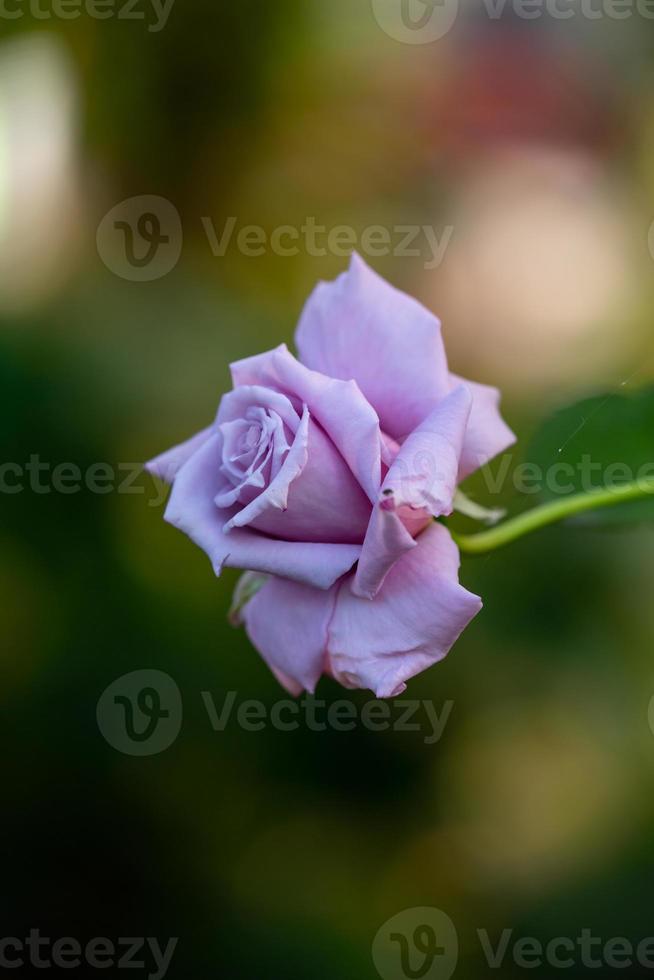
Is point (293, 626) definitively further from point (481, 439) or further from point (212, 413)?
point (212, 413)

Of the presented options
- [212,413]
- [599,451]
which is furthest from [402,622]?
[212,413]

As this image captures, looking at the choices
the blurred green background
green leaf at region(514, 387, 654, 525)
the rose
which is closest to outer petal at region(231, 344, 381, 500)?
the rose

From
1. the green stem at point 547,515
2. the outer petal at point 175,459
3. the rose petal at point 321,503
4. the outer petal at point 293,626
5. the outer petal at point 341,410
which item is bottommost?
the outer petal at point 293,626

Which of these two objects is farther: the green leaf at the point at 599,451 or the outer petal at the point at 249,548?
the green leaf at the point at 599,451

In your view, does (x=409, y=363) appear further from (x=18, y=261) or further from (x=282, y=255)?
(x=18, y=261)

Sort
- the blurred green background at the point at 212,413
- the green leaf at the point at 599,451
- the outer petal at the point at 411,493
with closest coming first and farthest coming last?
the outer petal at the point at 411,493 → the green leaf at the point at 599,451 → the blurred green background at the point at 212,413

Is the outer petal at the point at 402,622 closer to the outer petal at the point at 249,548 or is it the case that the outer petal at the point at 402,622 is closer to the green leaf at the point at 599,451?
the outer petal at the point at 249,548

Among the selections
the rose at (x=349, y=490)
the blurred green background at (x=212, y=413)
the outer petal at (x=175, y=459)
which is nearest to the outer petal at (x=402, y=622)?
the rose at (x=349, y=490)
